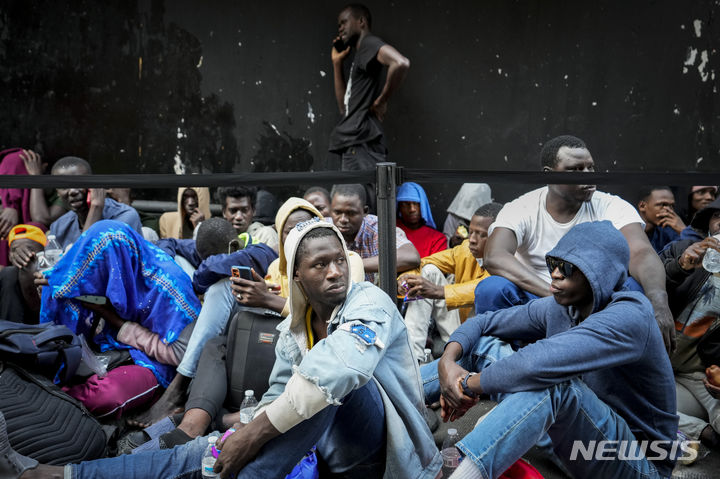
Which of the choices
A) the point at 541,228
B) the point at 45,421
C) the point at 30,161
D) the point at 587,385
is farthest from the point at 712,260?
the point at 30,161

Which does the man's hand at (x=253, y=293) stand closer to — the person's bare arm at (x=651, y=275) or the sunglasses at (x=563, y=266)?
the sunglasses at (x=563, y=266)

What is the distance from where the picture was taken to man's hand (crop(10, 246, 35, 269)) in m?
4.02

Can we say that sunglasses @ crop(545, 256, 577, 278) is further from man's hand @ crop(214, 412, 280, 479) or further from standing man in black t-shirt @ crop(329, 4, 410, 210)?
standing man in black t-shirt @ crop(329, 4, 410, 210)

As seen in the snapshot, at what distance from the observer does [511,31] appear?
6.15 metres

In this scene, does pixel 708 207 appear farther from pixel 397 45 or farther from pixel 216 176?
pixel 397 45

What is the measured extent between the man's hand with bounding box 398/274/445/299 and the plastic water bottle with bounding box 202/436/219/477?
141cm

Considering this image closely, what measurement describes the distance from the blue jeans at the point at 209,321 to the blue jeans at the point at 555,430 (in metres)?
1.70

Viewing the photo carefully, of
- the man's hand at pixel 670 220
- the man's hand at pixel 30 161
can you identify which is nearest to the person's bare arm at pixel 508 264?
the man's hand at pixel 670 220

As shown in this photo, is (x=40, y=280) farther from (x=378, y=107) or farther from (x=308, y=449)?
(x=378, y=107)

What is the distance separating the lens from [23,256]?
4031 millimetres

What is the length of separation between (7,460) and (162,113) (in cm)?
458

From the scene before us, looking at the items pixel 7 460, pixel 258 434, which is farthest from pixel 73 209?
pixel 258 434

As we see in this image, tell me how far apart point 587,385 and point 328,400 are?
0.99 metres

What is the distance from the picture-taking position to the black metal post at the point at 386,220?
10.2 ft
